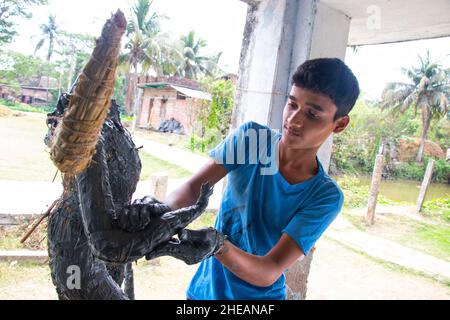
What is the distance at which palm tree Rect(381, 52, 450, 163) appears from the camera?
1991cm

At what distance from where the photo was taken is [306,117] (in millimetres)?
1330

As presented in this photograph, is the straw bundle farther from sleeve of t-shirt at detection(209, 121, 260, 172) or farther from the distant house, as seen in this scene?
the distant house

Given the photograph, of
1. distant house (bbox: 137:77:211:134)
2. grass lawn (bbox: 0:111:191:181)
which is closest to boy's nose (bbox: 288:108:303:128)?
grass lawn (bbox: 0:111:191:181)

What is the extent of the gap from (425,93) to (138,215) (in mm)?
22984

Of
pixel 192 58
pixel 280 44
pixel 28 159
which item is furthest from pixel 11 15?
pixel 192 58

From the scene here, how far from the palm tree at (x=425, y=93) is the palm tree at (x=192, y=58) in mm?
11382

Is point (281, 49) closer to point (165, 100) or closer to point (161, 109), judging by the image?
point (165, 100)

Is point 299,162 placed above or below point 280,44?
below

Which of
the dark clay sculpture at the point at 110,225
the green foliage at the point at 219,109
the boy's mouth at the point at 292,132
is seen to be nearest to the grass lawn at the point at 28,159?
the green foliage at the point at 219,109

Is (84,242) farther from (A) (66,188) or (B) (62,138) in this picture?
(B) (62,138)

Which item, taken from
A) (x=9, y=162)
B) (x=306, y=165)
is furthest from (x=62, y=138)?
(x=9, y=162)

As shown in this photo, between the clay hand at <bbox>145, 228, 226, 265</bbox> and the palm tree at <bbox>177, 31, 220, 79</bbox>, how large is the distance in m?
21.5

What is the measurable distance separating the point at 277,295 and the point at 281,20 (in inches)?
68.8

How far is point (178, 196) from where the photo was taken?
1.38 m
